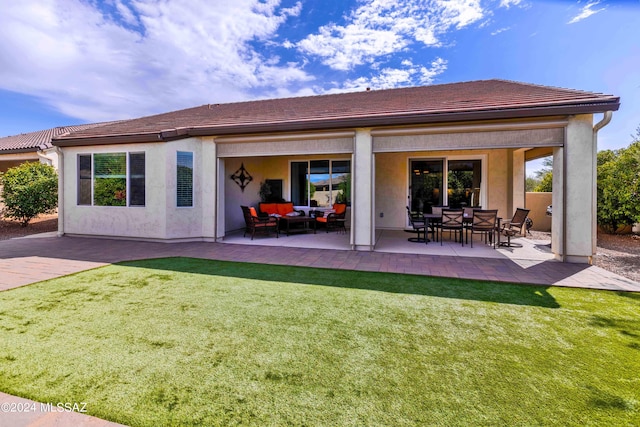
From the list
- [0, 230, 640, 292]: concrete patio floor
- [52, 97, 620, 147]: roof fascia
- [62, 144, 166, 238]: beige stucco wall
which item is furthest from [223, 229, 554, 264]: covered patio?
[52, 97, 620, 147]: roof fascia

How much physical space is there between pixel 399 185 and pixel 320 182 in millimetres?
3474

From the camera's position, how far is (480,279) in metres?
5.28

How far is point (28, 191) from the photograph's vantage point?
10875 mm

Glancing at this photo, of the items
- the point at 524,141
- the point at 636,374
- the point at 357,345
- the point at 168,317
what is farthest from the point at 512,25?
the point at 168,317

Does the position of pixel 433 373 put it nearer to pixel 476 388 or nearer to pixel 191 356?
pixel 476 388

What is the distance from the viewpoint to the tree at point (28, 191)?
35.5ft

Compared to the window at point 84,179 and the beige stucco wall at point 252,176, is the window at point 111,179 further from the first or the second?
the beige stucco wall at point 252,176

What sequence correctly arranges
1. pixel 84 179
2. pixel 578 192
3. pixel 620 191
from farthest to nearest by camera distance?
pixel 84 179 < pixel 620 191 < pixel 578 192

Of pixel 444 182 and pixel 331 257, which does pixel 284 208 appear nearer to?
pixel 331 257

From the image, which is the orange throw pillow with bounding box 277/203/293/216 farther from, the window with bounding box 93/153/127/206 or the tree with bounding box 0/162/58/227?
the tree with bounding box 0/162/58/227

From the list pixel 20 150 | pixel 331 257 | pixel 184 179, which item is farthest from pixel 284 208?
pixel 20 150

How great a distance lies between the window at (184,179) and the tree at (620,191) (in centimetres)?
1384

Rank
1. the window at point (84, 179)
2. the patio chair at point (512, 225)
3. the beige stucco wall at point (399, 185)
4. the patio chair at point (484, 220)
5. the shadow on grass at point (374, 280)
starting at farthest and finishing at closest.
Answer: the beige stucco wall at point (399, 185) → the window at point (84, 179) → the patio chair at point (512, 225) → the patio chair at point (484, 220) → the shadow on grass at point (374, 280)

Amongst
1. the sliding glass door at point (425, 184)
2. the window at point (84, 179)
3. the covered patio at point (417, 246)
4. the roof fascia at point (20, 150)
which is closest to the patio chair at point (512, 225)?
the covered patio at point (417, 246)
